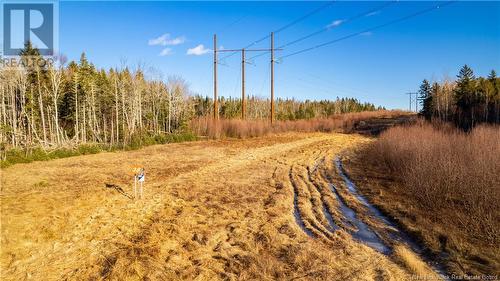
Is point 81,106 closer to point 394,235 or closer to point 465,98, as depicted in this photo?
point 394,235

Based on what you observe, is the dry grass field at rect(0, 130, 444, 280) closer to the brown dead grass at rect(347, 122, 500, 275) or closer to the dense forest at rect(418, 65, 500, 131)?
the brown dead grass at rect(347, 122, 500, 275)

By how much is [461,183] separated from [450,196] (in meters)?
0.41

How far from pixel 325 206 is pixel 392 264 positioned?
336 centimetres

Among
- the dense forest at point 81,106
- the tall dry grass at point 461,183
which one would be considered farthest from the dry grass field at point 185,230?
the dense forest at point 81,106

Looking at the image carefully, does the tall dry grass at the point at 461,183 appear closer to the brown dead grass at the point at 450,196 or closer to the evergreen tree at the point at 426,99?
the brown dead grass at the point at 450,196

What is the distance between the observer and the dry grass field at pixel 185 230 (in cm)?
500

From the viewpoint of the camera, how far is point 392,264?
16.6 feet

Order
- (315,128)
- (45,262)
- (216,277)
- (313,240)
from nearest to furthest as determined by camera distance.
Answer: (216,277)
(45,262)
(313,240)
(315,128)

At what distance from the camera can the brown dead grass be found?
5438 millimetres

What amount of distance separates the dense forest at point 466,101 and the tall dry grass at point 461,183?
1226 cm

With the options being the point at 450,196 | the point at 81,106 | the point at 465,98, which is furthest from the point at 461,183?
the point at 465,98

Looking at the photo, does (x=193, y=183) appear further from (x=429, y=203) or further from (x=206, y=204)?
(x=429, y=203)

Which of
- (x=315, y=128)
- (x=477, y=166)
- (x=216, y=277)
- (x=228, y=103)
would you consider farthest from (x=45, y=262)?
(x=228, y=103)

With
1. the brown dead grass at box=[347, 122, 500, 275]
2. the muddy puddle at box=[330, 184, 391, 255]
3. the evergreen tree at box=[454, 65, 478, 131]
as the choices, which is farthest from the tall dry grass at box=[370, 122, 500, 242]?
the evergreen tree at box=[454, 65, 478, 131]
